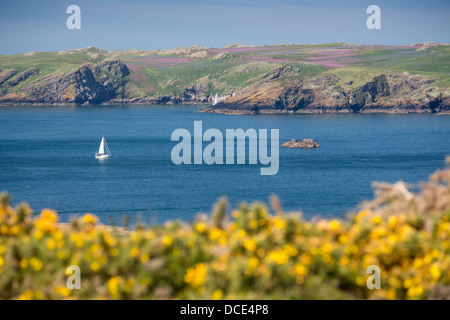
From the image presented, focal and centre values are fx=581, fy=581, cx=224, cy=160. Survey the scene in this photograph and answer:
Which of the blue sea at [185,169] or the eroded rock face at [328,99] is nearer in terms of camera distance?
the blue sea at [185,169]

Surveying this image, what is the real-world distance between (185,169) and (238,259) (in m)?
77.1

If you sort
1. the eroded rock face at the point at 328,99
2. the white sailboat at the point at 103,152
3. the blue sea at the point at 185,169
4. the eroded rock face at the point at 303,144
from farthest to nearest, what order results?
the eroded rock face at the point at 328,99 → the eroded rock face at the point at 303,144 → the white sailboat at the point at 103,152 → the blue sea at the point at 185,169

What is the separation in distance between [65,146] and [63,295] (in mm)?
107830

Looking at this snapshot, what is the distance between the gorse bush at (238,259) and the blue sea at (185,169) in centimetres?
1562

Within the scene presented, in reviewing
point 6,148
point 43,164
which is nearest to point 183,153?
point 43,164

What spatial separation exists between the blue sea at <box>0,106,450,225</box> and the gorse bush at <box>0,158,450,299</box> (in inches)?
615

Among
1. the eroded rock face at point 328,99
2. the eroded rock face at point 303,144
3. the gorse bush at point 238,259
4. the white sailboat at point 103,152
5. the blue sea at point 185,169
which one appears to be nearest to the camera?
the gorse bush at point 238,259

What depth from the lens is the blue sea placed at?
5988 centimetres

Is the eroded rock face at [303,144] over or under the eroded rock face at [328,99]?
under

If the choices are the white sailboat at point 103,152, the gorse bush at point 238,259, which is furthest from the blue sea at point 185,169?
the gorse bush at point 238,259

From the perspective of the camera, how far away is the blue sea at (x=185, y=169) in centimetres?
5988

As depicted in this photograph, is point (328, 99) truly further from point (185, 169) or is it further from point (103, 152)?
point (185, 169)

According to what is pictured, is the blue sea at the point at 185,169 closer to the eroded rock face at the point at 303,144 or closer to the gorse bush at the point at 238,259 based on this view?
the eroded rock face at the point at 303,144

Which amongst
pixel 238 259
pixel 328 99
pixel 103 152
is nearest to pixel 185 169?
pixel 103 152
